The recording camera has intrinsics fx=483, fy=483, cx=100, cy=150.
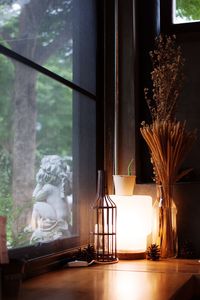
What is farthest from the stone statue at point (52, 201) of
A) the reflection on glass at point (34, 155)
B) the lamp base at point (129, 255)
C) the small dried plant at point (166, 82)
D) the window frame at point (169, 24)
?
the window frame at point (169, 24)

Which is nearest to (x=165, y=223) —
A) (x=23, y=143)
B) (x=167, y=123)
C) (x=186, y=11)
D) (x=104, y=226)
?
(x=104, y=226)

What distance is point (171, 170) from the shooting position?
6.74 ft

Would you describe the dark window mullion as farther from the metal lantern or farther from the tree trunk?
the metal lantern

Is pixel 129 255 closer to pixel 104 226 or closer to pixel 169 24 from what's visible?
pixel 104 226

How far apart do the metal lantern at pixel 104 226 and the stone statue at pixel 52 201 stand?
12 cm

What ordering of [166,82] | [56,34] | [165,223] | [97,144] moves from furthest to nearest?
[97,144] → [166,82] → [165,223] → [56,34]

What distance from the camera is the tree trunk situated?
5.34 feet

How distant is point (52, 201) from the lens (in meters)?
1.85

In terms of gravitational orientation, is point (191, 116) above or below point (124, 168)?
above

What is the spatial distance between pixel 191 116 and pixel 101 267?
87 cm

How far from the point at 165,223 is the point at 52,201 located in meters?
0.50

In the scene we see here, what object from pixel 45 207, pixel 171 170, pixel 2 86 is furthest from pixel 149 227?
pixel 2 86

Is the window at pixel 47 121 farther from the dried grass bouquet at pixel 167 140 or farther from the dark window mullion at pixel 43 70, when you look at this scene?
the dried grass bouquet at pixel 167 140

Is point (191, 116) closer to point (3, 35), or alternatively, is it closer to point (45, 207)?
point (45, 207)
